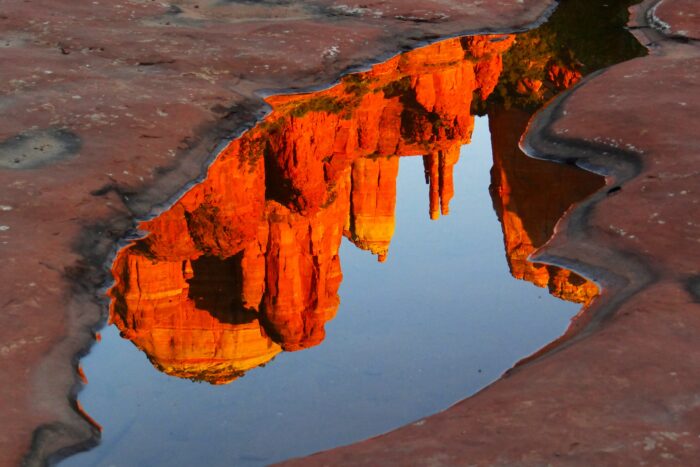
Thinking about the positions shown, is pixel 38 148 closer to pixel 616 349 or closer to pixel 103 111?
pixel 103 111

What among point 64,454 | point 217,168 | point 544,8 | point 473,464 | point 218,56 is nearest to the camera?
point 473,464

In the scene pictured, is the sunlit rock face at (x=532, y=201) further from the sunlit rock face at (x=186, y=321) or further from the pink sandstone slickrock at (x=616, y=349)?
the sunlit rock face at (x=186, y=321)

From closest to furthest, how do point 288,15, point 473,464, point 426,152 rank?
point 473,464 → point 426,152 → point 288,15

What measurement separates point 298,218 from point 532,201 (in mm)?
1655

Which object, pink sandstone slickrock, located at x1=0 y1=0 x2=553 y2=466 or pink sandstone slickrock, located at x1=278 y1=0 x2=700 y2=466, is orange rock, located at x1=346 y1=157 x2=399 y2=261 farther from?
pink sandstone slickrock, located at x1=278 y1=0 x2=700 y2=466

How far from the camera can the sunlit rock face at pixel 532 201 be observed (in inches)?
Result: 280

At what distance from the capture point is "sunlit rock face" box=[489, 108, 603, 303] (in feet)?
23.3

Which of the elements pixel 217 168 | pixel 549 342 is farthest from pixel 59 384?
pixel 217 168

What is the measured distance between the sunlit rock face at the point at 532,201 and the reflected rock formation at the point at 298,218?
0.01m

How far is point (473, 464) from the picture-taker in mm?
4766

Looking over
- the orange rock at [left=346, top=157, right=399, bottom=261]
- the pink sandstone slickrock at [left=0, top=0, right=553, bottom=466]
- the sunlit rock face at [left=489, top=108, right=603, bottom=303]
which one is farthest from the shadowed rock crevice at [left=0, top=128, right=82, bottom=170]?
the sunlit rock face at [left=489, top=108, right=603, bottom=303]

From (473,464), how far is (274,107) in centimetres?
597

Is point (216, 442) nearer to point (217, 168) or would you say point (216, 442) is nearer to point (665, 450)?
point (665, 450)

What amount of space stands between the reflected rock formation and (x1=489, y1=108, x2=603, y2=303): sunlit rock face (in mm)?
13
